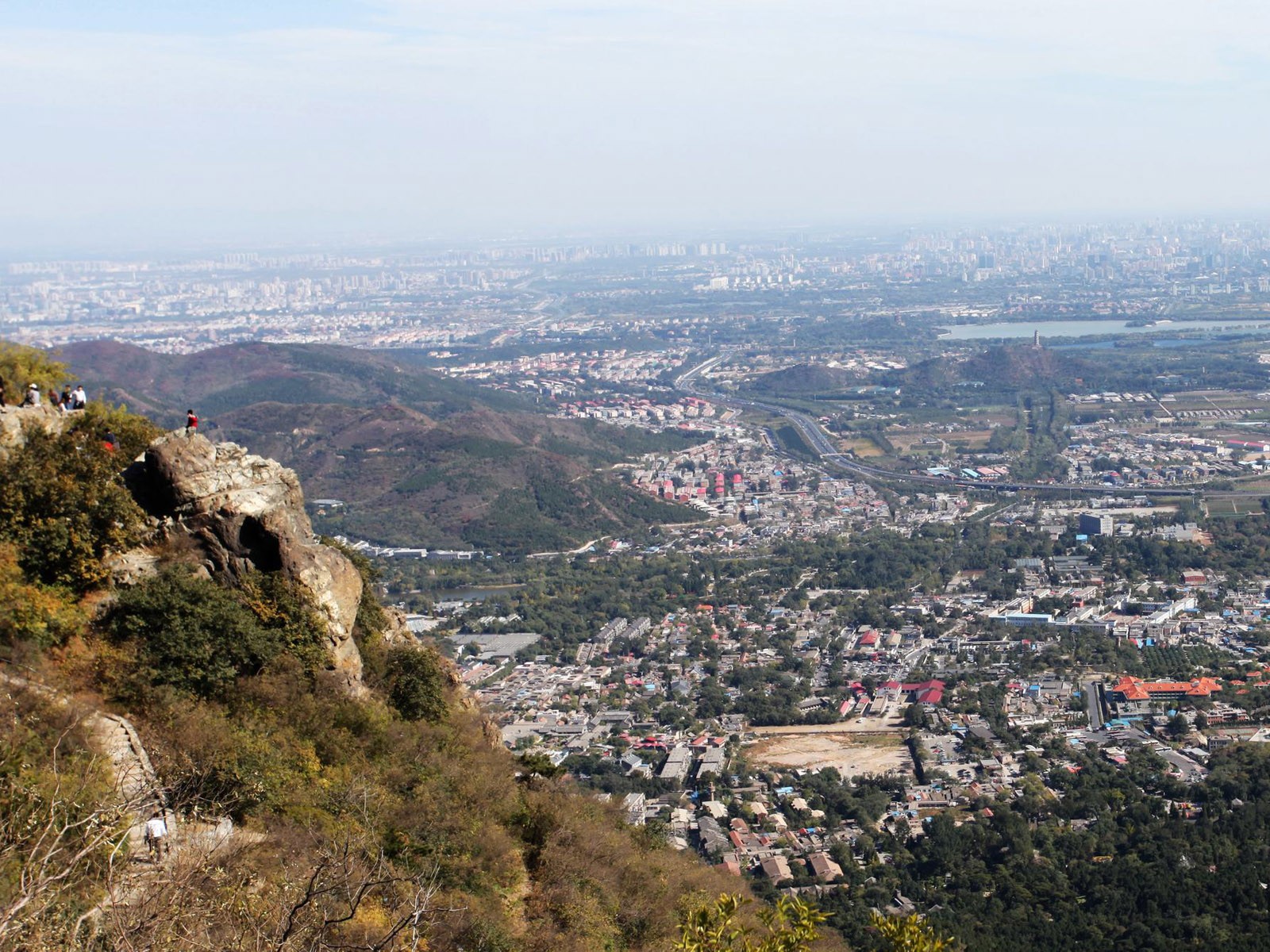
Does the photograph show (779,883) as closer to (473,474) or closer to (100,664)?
(100,664)

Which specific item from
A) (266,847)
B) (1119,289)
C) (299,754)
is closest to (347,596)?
(299,754)

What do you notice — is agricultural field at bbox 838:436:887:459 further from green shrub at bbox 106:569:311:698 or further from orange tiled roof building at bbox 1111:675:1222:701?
green shrub at bbox 106:569:311:698

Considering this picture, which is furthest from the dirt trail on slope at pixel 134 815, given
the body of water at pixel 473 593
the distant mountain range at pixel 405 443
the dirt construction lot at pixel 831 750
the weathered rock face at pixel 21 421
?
the distant mountain range at pixel 405 443

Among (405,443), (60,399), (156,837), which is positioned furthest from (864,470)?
(156,837)

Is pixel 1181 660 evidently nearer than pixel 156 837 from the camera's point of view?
No

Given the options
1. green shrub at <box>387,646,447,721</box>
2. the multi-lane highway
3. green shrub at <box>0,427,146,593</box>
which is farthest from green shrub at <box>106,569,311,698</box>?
the multi-lane highway

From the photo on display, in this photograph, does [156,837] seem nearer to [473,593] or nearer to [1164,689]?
[1164,689]

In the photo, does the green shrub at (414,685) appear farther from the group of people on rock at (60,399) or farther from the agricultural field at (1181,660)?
the agricultural field at (1181,660)
